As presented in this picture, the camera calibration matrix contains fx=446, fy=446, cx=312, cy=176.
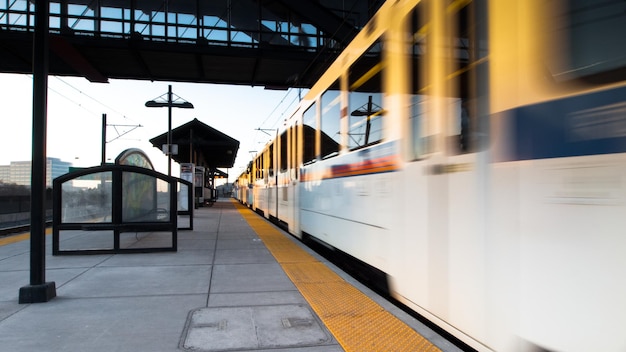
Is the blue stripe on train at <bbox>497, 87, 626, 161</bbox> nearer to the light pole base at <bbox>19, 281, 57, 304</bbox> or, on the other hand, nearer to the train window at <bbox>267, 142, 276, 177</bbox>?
the light pole base at <bbox>19, 281, 57, 304</bbox>

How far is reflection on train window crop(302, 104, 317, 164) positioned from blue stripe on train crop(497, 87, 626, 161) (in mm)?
5320

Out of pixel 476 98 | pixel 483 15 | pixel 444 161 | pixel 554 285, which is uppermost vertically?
pixel 483 15

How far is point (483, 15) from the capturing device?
9.30 ft

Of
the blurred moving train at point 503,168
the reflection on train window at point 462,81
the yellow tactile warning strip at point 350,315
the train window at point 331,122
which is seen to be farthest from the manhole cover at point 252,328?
the train window at point 331,122

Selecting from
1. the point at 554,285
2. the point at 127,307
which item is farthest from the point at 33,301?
the point at 554,285

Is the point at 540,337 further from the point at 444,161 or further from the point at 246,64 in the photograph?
the point at 246,64

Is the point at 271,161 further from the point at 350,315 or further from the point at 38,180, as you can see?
the point at 350,315

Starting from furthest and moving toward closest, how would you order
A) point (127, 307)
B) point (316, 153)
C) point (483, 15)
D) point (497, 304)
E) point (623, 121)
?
point (316, 153) → point (127, 307) → point (483, 15) → point (497, 304) → point (623, 121)

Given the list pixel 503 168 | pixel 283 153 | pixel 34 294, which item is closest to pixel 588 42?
pixel 503 168

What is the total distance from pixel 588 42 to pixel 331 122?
454 centimetres

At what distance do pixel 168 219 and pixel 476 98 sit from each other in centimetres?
704

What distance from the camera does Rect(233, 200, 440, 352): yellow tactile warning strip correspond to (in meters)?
3.49

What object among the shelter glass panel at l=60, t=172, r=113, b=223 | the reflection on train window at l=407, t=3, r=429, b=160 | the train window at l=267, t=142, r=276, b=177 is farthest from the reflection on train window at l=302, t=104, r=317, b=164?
the train window at l=267, t=142, r=276, b=177

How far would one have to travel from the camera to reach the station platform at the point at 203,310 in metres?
3.56
